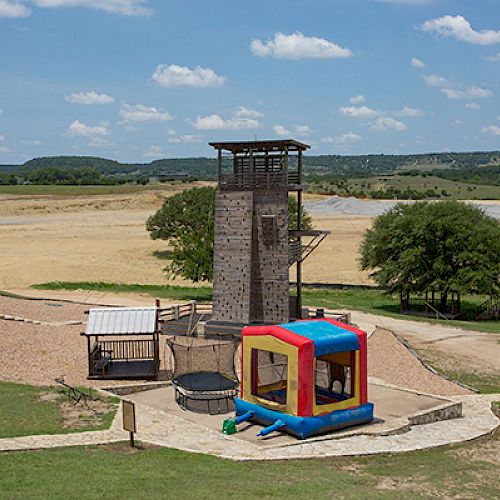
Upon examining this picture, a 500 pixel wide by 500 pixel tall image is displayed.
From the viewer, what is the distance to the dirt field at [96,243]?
51.0 m

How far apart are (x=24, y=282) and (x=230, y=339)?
78.9 ft

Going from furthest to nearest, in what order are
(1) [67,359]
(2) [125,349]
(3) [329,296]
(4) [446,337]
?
(3) [329,296], (4) [446,337], (2) [125,349], (1) [67,359]

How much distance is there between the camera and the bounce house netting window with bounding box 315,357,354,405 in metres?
17.4

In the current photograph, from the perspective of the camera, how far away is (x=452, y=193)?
14775 cm

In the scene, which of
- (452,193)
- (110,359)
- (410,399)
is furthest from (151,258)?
(452,193)

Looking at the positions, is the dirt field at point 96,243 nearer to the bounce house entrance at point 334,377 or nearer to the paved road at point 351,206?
the paved road at point 351,206

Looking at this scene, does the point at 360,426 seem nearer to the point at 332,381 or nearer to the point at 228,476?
the point at 332,381

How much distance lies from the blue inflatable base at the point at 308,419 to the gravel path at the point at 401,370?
4975 mm

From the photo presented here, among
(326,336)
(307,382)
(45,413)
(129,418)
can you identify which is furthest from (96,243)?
(129,418)

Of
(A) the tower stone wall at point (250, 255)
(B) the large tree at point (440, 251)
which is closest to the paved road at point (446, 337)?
(B) the large tree at point (440, 251)

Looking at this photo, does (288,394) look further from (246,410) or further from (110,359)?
(110,359)

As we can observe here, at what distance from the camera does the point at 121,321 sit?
21297mm

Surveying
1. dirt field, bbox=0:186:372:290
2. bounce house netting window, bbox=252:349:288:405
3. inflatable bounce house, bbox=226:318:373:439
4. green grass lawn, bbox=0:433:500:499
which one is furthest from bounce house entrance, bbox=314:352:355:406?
dirt field, bbox=0:186:372:290

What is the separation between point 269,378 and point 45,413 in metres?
5.32
